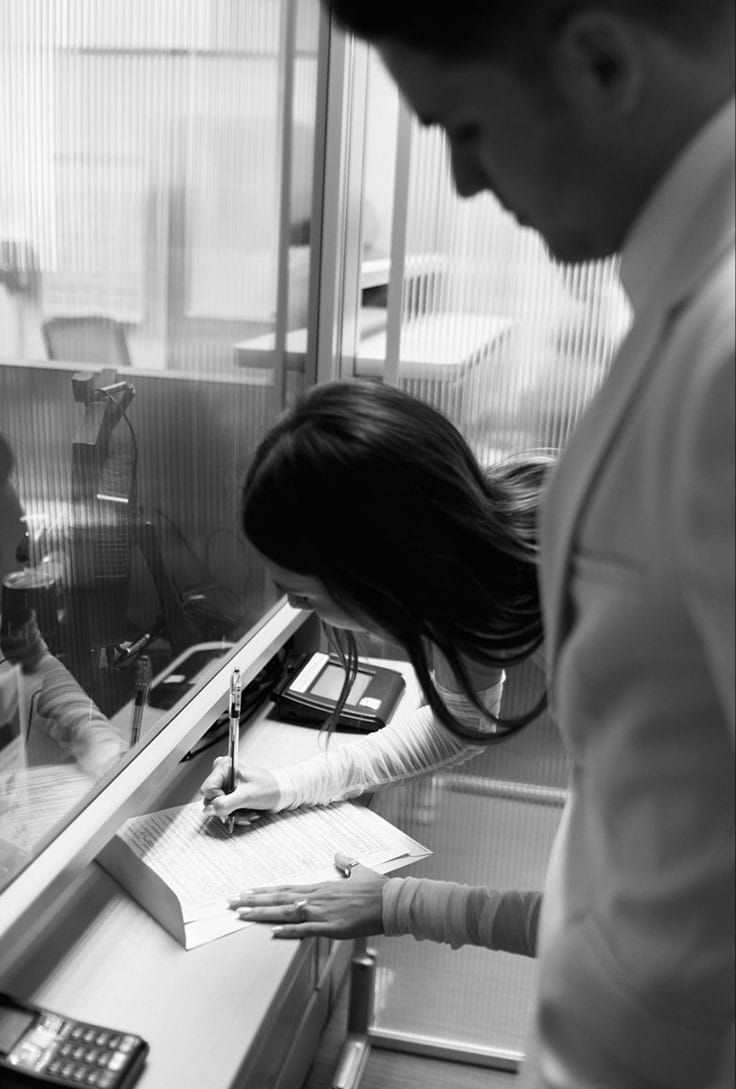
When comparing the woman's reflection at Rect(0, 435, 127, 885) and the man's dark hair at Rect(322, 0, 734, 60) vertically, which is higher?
the man's dark hair at Rect(322, 0, 734, 60)

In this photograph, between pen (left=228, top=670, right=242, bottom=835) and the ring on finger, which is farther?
pen (left=228, top=670, right=242, bottom=835)

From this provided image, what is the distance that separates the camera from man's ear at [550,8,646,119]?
16.3 inches

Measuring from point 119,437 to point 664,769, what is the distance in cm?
96

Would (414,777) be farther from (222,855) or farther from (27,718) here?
(27,718)

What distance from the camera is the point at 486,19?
17.1 inches

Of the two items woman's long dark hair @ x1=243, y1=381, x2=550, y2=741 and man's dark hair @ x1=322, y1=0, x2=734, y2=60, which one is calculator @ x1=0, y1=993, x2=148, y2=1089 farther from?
man's dark hair @ x1=322, y1=0, x2=734, y2=60

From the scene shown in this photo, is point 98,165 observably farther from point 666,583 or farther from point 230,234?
point 666,583

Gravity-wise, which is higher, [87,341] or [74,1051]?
[87,341]

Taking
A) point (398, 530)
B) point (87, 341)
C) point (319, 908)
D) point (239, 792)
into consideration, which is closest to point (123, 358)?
point (87, 341)

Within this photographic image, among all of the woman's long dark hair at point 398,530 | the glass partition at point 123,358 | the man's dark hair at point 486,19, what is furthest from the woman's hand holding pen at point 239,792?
the man's dark hair at point 486,19

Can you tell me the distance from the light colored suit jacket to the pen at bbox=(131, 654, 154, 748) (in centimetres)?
94

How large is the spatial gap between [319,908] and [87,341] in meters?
0.69

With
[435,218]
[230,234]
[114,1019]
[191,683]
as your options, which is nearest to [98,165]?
[230,234]

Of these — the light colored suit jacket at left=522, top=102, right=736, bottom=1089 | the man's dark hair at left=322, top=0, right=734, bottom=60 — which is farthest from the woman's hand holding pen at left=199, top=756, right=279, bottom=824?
the man's dark hair at left=322, top=0, right=734, bottom=60
